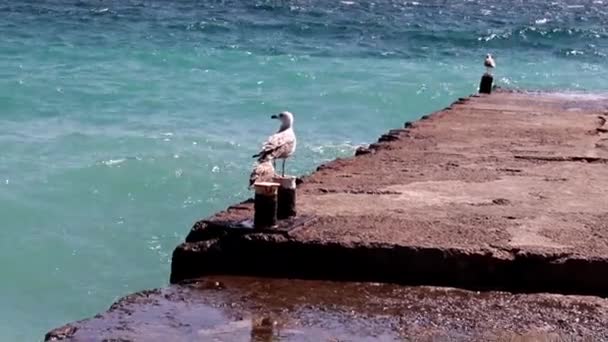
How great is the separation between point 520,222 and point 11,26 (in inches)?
873

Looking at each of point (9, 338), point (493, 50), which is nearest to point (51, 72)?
point (493, 50)

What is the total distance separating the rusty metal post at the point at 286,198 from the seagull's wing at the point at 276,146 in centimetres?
44

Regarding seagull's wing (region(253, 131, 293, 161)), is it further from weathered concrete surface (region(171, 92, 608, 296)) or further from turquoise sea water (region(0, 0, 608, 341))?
turquoise sea water (region(0, 0, 608, 341))

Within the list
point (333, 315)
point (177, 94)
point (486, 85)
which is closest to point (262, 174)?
point (333, 315)

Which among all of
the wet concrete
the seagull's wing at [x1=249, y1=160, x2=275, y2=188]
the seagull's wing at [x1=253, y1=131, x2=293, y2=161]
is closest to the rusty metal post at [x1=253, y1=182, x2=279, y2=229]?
the wet concrete

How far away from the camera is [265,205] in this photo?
19.0 ft

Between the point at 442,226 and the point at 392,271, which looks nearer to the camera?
the point at 392,271

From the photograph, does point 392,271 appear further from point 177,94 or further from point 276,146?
point 177,94

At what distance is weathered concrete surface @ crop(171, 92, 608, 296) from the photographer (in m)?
5.65

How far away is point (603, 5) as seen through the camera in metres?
37.5

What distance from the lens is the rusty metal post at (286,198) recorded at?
234 inches

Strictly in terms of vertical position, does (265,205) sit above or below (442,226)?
above

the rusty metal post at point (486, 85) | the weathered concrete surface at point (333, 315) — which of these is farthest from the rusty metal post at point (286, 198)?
the rusty metal post at point (486, 85)

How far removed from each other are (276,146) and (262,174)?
1.90 ft
